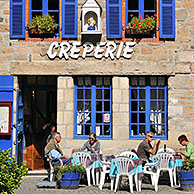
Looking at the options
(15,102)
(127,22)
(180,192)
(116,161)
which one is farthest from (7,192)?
(127,22)

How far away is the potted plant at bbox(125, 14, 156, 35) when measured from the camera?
1338 centimetres

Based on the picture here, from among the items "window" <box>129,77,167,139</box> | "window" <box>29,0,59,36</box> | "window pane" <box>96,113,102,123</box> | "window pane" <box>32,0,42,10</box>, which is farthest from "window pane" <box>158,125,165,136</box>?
"window pane" <box>32,0,42,10</box>

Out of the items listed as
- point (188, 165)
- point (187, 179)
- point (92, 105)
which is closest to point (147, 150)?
point (188, 165)

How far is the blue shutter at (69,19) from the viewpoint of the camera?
13570mm

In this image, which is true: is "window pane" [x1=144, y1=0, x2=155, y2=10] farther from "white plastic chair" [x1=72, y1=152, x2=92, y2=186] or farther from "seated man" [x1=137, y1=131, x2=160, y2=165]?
"white plastic chair" [x1=72, y1=152, x2=92, y2=186]

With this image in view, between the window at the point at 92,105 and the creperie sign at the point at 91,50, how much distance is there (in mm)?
620

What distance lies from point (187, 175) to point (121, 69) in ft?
11.5

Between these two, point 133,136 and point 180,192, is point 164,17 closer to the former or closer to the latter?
point 133,136

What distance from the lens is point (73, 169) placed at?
11.4 metres

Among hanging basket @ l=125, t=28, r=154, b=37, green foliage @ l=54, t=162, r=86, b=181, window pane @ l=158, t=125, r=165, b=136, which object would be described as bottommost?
green foliage @ l=54, t=162, r=86, b=181

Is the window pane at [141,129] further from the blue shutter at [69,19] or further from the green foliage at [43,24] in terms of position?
the green foliage at [43,24]

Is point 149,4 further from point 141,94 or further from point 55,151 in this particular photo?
point 55,151

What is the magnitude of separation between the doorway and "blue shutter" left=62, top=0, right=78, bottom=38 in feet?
5.12

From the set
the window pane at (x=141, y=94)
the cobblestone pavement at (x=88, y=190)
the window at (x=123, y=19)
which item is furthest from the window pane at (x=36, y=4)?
the cobblestone pavement at (x=88, y=190)
